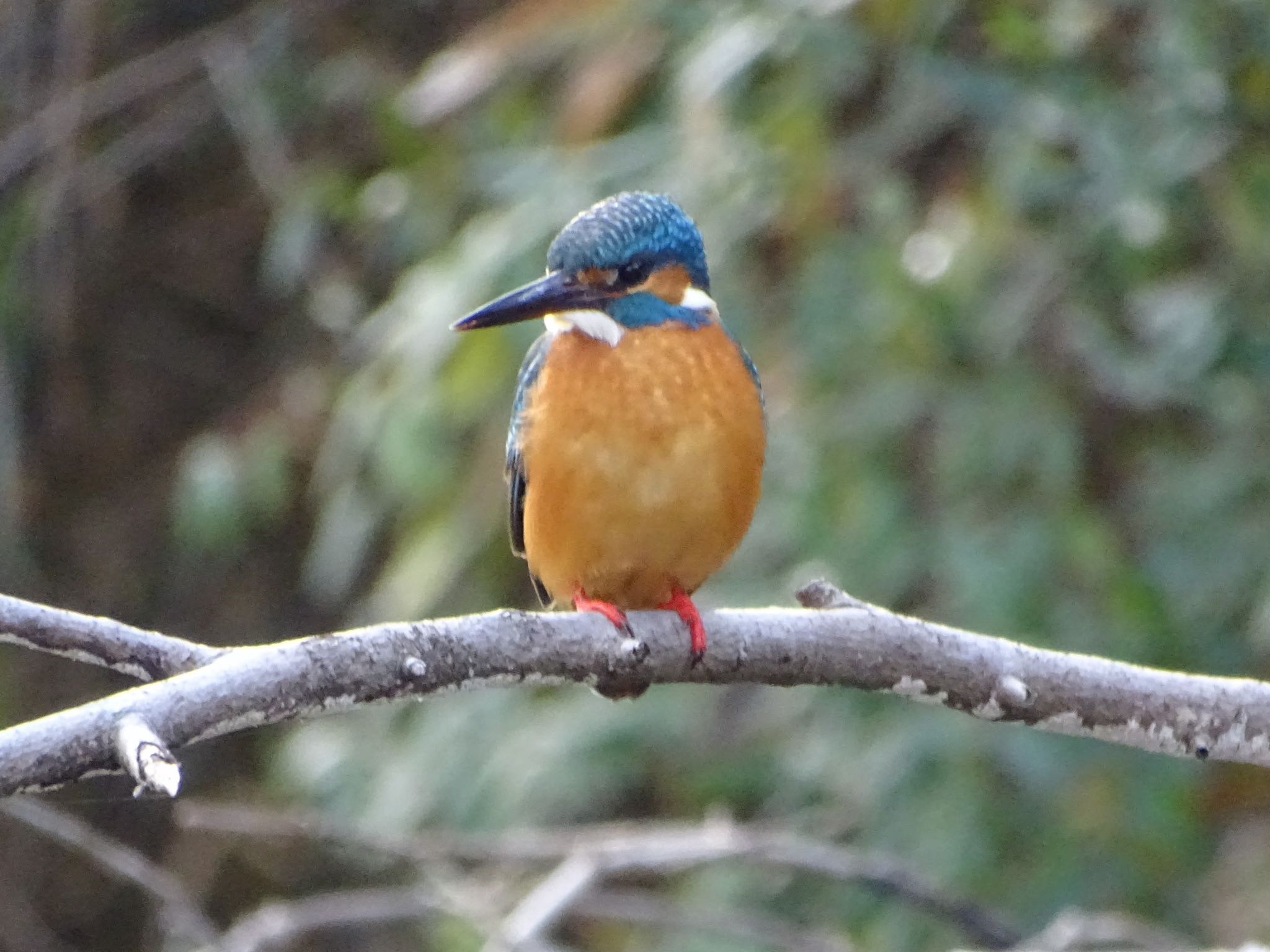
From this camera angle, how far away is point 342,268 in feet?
18.2

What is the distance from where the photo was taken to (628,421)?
261 centimetres

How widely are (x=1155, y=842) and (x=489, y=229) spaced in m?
1.81

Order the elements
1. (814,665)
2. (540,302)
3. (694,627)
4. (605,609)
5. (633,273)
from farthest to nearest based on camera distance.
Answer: (633,273)
(540,302)
(605,609)
(694,627)
(814,665)

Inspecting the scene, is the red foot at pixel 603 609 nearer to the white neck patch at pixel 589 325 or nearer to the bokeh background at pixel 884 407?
the white neck patch at pixel 589 325

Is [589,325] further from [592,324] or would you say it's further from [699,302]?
[699,302]

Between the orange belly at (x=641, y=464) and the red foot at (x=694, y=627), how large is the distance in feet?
0.49

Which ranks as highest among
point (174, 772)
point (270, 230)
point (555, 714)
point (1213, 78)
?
point (270, 230)

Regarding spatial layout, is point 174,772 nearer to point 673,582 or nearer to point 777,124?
point 673,582

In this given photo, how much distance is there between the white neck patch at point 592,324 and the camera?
9.00 ft

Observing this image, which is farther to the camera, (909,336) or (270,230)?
(270,230)

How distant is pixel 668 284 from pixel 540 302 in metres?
0.26

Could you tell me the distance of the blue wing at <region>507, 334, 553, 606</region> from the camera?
9.29 ft

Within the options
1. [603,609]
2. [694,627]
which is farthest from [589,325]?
[694,627]

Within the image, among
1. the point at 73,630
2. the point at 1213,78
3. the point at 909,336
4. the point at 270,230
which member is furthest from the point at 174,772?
the point at 270,230
